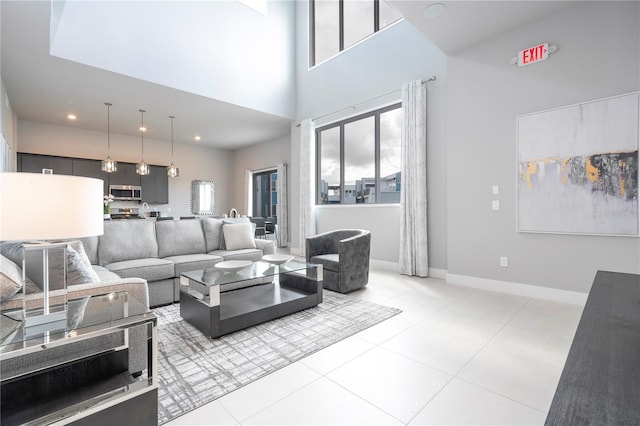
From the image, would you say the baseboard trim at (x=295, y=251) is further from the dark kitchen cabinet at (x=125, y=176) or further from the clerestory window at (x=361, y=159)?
the dark kitchen cabinet at (x=125, y=176)

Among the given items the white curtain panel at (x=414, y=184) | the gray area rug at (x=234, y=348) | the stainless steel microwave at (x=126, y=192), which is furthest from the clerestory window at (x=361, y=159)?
the stainless steel microwave at (x=126, y=192)

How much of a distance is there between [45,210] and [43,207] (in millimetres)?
14

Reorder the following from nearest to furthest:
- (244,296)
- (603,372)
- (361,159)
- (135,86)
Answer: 1. (603,372)
2. (244,296)
3. (135,86)
4. (361,159)

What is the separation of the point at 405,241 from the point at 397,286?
0.91 metres

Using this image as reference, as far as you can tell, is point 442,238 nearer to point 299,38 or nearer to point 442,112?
point 442,112

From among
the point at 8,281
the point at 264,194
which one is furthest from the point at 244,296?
the point at 264,194

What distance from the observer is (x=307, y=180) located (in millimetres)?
6461

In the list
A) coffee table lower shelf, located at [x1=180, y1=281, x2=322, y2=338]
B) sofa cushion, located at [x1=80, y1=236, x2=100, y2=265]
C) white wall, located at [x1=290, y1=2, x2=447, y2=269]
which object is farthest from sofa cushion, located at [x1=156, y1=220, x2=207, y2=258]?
white wall, located at [x1=290, y1=2, x2=447, y2=269]

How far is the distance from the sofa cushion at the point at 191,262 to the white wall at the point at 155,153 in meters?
5.55

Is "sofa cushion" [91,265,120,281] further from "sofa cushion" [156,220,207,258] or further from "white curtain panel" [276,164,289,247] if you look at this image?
"white curtain panel" [276,164,289,247]

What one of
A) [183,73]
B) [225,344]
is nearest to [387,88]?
[183,73]

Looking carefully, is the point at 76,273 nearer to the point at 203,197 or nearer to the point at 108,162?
the point at 108,162

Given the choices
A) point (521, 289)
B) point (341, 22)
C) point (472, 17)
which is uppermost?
point (341, 22)

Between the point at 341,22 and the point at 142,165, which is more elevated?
the point at 341,22
